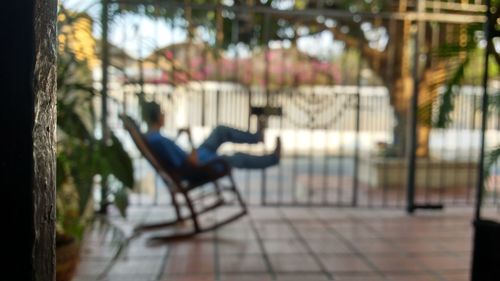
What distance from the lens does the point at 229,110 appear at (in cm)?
436

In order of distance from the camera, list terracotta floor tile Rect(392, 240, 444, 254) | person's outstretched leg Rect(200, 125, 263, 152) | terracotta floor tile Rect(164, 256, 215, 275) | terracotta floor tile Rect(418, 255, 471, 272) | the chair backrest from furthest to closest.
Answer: person's outstretched leg Rect(200, 125, 263, 152) → the chair backrest → terracotta floor tile Rect(392, 240, 444, 254) → terracotta floor tile Rect(418, 255, 471, 272) → terracotta floor tile Rect(164, 256, 215, 275)

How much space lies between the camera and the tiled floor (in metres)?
2.50

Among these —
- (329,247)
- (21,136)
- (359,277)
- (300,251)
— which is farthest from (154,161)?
(21,136)

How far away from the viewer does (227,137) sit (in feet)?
11.6

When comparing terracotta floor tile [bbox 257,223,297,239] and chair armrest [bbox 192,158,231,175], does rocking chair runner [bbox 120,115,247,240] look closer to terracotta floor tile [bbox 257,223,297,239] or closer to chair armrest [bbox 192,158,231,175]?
chair armrest [bbox 192,158,231,175]

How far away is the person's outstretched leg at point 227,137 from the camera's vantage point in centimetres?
351

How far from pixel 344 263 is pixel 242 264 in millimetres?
590

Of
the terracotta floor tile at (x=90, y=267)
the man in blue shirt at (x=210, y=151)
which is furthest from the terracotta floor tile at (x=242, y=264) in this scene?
the man in blue shirt at (x=210, y=151)

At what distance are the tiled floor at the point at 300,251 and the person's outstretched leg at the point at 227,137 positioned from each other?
644 millimetres

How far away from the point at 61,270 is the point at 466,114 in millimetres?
4874

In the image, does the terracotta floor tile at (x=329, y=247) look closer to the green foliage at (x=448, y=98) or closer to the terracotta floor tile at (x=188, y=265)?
the terracotta floor tile at (x=188, y=265)

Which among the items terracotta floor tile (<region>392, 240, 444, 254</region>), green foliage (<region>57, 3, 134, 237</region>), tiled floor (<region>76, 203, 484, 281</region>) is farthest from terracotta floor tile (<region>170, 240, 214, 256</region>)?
terracotta floor tile (<region>392, 240, 444, 254</region>)

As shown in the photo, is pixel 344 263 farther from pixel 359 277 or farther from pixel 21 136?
pixel 21 136

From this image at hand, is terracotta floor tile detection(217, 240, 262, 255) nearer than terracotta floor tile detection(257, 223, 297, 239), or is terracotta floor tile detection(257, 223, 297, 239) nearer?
terracotta floor tile detection(217, 240, 262, 255)
